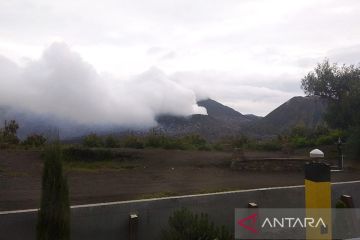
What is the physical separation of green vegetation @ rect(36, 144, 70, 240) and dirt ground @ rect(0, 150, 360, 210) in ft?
12.1

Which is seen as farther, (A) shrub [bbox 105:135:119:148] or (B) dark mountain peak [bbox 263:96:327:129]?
(B) dark mountain peak [bbox 263:96:327:129]

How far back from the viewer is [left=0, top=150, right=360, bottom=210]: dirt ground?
452 inches

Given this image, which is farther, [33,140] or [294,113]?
[294,113]

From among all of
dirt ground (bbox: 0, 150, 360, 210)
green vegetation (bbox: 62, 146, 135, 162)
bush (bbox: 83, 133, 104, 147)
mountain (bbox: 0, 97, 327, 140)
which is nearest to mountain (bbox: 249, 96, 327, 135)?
mountain (bbox: 0, 97, 327, 140)

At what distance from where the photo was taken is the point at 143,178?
15.5 metres

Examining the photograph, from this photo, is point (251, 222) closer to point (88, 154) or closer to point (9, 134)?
point (88, 154)

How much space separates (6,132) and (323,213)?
25245 mm

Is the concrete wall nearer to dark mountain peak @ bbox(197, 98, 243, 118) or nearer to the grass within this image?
the grass

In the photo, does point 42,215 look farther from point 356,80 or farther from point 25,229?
point 356,80

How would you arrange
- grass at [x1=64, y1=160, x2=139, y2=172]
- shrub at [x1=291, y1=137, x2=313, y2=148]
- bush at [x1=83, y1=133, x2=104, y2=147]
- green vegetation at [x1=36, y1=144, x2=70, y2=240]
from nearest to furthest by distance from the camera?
1. green vegetation at [x1=36, y1=144, x2=70, y2=240]
2. grass at [x1=64, y1=160, x2=139, y2=172]
3. bush at [x1=83, y1=133, x2=104, y2=147]
4. shrub at [x1=291, y1=137, x2=313, y2=148]

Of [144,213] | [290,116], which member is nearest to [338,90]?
[144,213]

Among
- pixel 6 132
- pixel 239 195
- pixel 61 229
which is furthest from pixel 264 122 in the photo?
pixel 61 229

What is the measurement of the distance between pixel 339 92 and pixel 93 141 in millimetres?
15419

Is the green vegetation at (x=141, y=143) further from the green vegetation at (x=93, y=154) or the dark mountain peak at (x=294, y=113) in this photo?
the dark mountain peak at (x=294, y=113)
